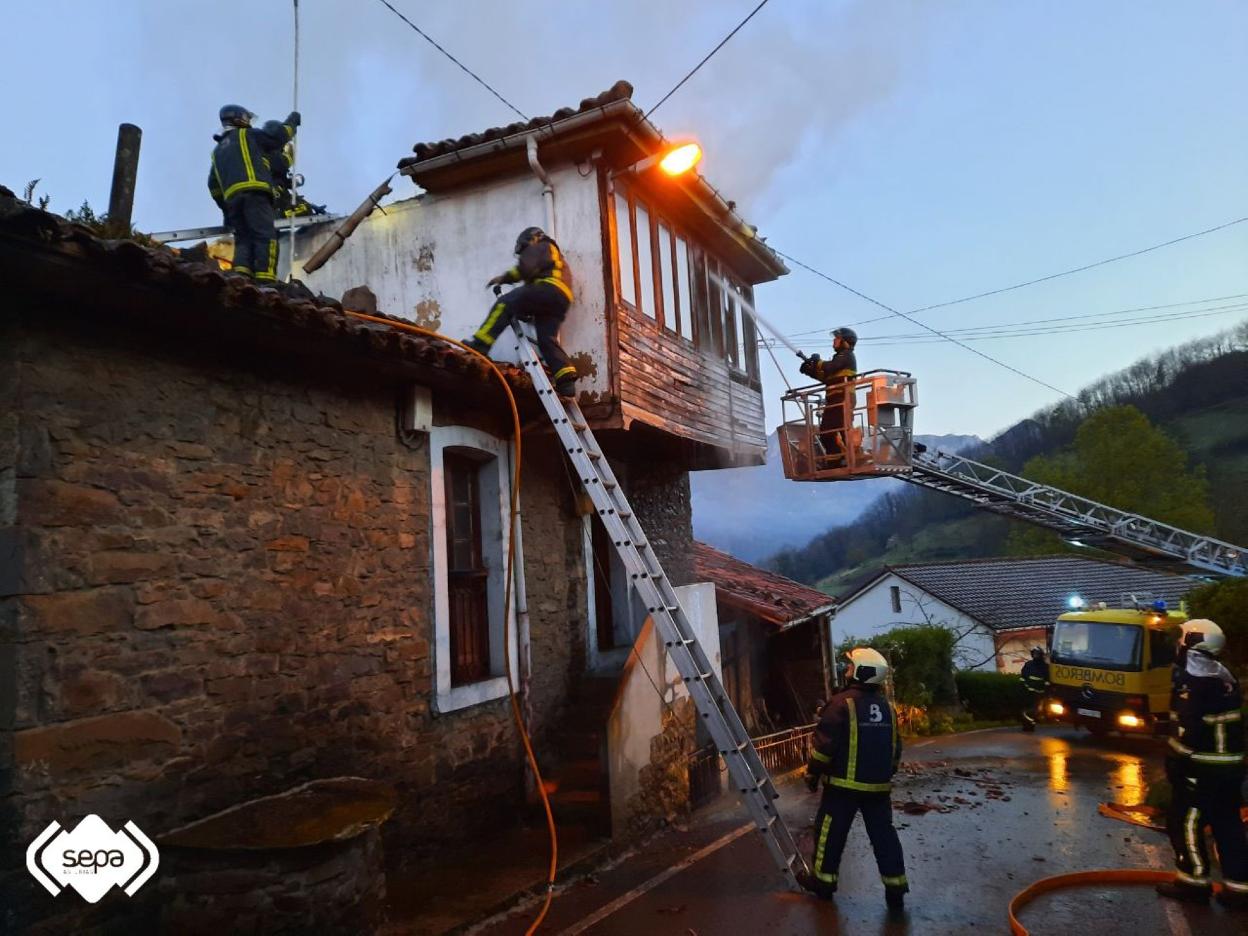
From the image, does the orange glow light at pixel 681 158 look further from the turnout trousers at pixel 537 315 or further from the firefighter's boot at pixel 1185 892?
the firefighter's boot at pixel 1185 892

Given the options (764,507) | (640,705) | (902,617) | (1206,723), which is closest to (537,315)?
(640,705)

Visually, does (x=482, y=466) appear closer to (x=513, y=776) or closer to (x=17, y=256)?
(x=513, y=776)

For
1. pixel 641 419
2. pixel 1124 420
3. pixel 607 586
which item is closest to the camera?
pixel 641 419

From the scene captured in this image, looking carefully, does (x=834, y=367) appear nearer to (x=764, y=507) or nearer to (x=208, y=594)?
(x=208, y=594)

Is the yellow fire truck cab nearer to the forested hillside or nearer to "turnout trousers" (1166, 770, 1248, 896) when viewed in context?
"turnout trousers" (1166, 770, 1248, 896)

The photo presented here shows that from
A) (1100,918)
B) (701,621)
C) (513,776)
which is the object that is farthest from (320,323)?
(1100,918)

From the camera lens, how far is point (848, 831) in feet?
18.0

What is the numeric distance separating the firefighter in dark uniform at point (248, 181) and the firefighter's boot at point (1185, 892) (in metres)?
8.46

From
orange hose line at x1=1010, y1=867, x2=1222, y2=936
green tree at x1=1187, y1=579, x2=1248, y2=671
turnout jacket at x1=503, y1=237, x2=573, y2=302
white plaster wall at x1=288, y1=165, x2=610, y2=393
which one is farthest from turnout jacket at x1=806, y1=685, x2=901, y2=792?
green tree at x1=1187, y1=579, x2=1248, y2=671

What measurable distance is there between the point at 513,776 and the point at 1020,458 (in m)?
69.6

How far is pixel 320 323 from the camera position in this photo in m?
5.05

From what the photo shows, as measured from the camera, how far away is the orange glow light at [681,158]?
26.3 ft

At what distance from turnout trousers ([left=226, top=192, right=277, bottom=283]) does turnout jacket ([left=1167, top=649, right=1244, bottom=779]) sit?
7.92m

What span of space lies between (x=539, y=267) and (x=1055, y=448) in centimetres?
6830
